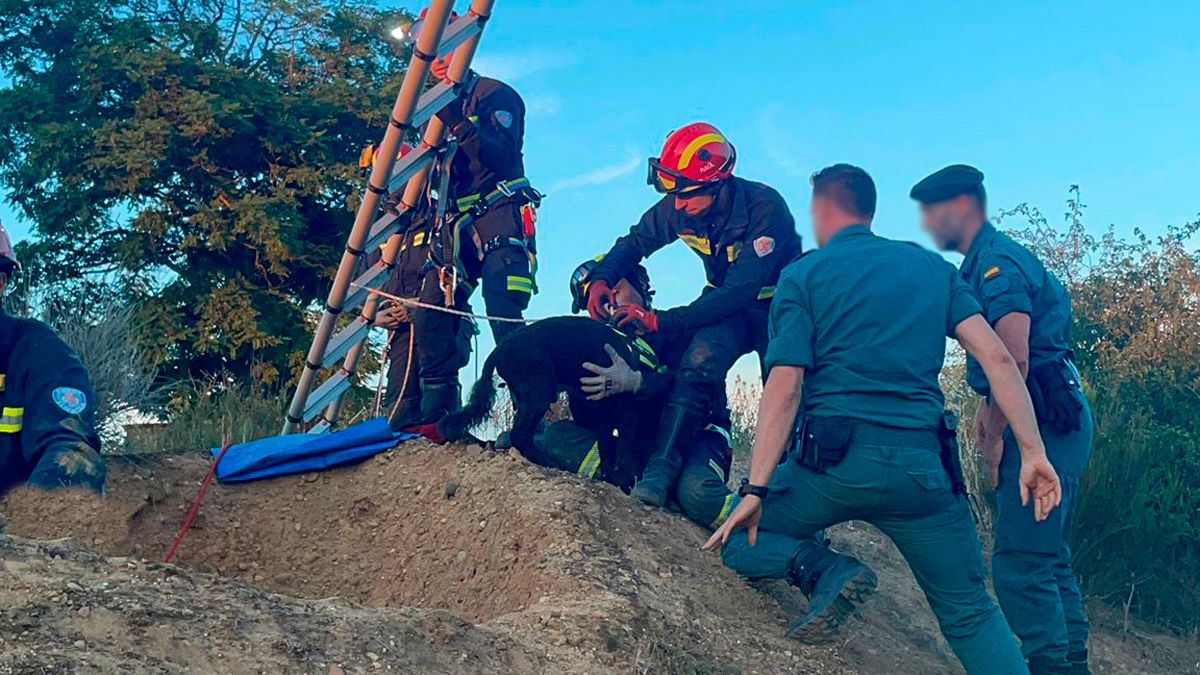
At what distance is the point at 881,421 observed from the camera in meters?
4.02

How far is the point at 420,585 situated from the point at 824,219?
2.52 meters

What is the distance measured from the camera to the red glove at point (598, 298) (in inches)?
250

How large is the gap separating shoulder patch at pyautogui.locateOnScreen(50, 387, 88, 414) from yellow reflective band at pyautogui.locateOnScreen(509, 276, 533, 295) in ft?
7.66

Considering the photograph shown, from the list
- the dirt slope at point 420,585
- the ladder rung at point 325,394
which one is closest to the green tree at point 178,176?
the ladder rung at point 325,394

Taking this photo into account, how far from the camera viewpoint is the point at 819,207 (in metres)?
4.48

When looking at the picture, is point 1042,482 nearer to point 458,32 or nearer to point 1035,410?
point 1035,410

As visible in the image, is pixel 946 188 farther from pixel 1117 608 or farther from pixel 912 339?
→ pixel 1117 608

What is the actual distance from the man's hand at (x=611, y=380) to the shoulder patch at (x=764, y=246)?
0.89 metres

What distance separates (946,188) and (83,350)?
350 inches

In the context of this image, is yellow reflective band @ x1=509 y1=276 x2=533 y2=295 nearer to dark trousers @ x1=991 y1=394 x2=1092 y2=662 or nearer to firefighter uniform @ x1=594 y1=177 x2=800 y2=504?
firefighter uniform @ x1=594 y1=177 x2=800 y2=504

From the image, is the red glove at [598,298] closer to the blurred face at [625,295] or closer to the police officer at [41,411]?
the blurred face at [625,295]

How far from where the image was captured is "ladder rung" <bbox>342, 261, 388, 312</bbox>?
7.34 metres

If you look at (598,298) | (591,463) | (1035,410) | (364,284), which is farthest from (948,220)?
(364,284)

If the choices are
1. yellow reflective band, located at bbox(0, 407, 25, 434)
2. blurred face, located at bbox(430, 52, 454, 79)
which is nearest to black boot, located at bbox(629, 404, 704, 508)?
blurred face, located at bbox(430, 52, 454, 79)
